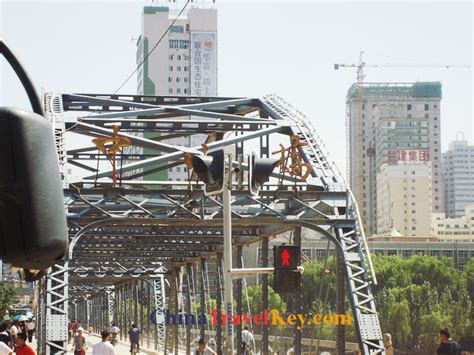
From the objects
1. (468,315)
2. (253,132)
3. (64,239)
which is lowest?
(468,315)

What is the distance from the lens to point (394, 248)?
516 feet

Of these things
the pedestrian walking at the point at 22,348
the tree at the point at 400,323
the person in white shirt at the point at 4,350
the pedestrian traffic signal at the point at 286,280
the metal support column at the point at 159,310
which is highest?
the pedestrian traffic signal at the point at 286,280

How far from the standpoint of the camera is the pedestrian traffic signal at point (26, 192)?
334 cm

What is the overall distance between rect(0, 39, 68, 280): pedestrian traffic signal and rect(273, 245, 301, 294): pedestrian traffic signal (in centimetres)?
1242

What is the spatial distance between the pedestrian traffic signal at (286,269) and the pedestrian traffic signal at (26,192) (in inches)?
489

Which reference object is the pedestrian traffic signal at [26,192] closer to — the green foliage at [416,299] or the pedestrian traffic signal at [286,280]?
the pedestrian traffic signal at [286,280]

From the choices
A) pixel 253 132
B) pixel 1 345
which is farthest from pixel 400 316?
pixel 1 345

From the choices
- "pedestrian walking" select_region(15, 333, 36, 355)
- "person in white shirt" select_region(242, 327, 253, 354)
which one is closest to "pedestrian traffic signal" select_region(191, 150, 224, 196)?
"pedestrian walking" select_region(15, 333, 36, 355)

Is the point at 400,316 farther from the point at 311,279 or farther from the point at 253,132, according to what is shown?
the point at 253,132

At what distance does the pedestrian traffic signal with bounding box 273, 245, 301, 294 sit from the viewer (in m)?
15.8

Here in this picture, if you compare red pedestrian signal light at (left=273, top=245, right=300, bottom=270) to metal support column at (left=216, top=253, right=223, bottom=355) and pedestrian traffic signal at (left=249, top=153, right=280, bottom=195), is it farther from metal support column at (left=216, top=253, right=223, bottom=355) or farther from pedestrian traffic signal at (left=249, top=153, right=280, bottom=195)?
metal support column at (left=216, top=253, right=223, bottom=355)

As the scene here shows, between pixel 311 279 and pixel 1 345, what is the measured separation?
246 ft

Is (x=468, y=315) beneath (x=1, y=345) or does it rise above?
beneath

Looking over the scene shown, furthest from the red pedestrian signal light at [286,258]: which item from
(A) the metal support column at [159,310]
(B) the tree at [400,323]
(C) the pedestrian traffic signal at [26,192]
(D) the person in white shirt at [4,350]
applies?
(B) the tree at [400,323]
